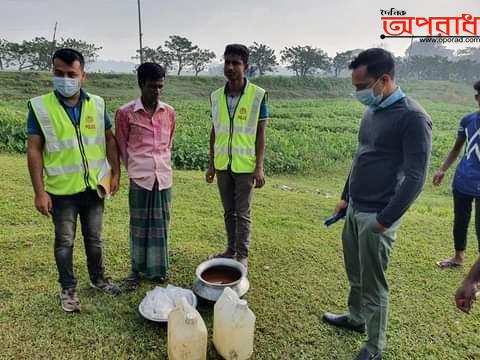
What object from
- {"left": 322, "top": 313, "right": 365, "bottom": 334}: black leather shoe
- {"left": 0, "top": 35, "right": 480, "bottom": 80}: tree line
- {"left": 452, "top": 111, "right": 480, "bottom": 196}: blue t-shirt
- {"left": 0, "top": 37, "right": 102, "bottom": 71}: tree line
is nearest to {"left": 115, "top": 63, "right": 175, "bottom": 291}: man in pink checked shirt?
{"left": 322, "top": 313, "right": 365, "bottom": 334}: black leather shoe

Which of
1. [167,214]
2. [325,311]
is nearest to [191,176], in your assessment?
[167,214]

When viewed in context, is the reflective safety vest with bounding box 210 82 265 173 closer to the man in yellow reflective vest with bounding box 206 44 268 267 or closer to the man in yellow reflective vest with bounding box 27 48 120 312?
the man in yellow reflective vest with bounding box 206 44 268 267

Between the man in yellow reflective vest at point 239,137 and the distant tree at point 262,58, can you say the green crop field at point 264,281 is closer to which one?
the man in yellow reflective vest at point 239,137

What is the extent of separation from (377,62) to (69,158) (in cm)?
206

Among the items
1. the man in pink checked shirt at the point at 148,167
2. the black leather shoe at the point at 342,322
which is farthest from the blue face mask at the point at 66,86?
the black leather shoe at the point at 342,322

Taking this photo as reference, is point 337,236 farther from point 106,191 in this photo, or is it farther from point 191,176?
point 191,176

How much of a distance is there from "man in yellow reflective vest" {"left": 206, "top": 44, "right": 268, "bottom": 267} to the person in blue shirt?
1891 millimetres

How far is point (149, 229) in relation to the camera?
298cm

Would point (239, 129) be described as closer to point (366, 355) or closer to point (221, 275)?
point (221, 275)

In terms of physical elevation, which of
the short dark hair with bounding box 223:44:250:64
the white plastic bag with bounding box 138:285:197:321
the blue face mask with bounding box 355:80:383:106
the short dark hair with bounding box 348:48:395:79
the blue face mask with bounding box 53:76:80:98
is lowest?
the white plastic bag with bounding box 138:285:197:321

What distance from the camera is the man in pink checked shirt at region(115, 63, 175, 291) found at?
271cm

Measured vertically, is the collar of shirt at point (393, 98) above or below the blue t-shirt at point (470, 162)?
above

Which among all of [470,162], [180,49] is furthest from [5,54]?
[470,162]

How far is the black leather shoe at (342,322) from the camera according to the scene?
2617 mm
